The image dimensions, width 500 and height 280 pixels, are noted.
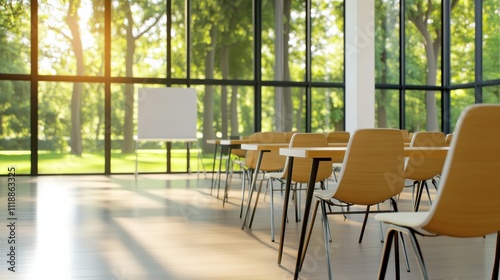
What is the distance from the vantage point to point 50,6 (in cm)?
1094

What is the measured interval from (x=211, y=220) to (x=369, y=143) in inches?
97.1

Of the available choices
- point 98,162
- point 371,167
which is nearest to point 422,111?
point 98,162

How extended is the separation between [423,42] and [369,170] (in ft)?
34.6

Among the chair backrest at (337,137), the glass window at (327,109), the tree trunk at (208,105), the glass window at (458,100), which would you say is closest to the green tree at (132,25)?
the tree trunk at (208,105)

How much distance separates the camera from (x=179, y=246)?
394 centimetres

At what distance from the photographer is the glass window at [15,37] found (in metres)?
10.6

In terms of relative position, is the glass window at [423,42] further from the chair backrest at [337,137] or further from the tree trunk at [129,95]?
the chair backrest at [337,137]

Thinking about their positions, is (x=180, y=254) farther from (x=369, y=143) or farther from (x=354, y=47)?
(x=354, y=47)

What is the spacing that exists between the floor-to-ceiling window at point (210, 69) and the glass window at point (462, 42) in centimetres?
3

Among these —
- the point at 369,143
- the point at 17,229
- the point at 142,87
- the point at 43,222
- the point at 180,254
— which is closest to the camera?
the point at 369,143

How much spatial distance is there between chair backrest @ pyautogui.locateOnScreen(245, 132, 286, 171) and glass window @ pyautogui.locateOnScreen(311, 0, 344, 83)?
6.42 meters

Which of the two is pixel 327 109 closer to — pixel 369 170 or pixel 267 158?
pixel 267 158

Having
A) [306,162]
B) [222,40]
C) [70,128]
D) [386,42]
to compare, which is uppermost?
[386,42]

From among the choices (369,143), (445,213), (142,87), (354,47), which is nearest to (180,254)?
(369,143)
